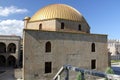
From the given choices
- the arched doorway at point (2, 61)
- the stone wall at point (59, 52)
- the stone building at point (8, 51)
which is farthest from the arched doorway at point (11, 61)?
the stone wall at point (59, 52)

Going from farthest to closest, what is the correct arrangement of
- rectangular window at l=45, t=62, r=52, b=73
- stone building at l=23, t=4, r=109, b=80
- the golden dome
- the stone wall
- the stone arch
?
the stone arch, the golden dome, rectangular window at l=45, t=62, r=52, b=73, stone building at l=23, t=4, r=109, b=80, the stone wall

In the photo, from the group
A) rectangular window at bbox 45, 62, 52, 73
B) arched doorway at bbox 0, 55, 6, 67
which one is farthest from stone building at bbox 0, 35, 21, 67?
rectangular window at bbox 45, 62, 52, 73

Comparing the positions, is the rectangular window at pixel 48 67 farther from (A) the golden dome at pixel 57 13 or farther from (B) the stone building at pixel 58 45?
(A) the golden dome at pixel 57 13

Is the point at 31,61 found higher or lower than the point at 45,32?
lower

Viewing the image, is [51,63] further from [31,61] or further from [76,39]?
[76,39]

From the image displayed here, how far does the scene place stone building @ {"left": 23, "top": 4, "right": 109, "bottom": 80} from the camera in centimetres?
1716

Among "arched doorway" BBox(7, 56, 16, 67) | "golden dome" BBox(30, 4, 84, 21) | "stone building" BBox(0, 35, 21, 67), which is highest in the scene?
"golden dome" BBox(30, 4, 84, 21)

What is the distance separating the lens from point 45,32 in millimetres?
17844

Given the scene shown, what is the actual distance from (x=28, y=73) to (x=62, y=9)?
30.1 ft

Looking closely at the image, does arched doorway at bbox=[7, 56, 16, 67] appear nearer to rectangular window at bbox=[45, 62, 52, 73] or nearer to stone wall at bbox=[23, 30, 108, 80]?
rectangular window at bbox=[45, 62, 52, 73]

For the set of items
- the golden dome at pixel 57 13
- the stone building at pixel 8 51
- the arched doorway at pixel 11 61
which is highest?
the golden dome at pixel 57 13

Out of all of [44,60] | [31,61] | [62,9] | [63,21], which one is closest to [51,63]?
[44,60]

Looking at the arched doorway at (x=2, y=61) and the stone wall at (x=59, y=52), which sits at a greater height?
the stone wall at (x=59, y=52)

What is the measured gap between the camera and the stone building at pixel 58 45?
17.2m
